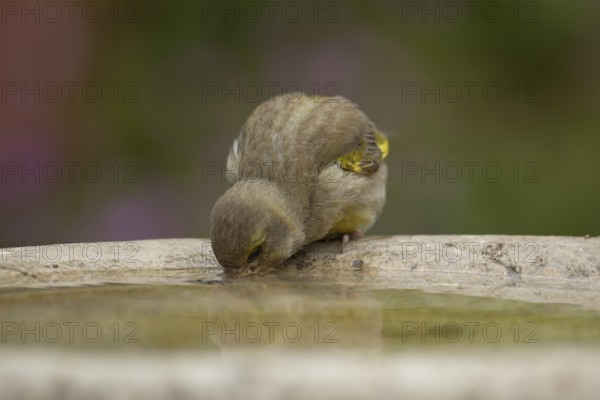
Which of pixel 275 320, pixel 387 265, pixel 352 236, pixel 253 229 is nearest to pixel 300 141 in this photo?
pixel 352 236

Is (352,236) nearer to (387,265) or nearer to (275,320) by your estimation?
(387,265)

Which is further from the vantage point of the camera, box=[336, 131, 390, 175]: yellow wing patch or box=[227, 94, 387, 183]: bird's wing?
box=[336, 131, 390, 175]: yellow wing patch

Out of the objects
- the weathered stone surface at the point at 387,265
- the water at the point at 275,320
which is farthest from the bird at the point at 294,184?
the water at the point at 275,320

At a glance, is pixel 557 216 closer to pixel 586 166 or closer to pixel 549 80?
pixel 586 166

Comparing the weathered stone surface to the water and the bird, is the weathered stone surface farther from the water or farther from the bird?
the water

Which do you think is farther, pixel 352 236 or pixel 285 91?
pixel 285 91

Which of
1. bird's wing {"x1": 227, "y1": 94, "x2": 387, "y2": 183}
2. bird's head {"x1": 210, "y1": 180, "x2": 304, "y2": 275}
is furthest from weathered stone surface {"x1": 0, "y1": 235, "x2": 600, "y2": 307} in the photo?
bird's wing {"x1": 227, "y1": 94, "x2": 387, "y2": 183}
